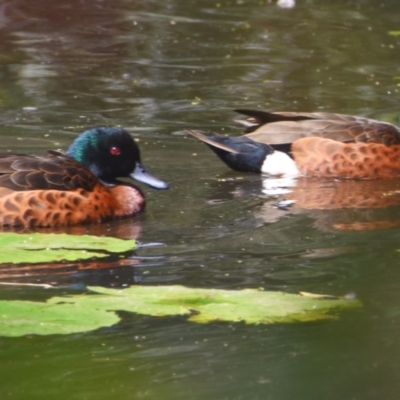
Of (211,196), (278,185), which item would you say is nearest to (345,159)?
(278,185)

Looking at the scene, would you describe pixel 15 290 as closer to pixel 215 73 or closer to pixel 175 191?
pixel 175 191

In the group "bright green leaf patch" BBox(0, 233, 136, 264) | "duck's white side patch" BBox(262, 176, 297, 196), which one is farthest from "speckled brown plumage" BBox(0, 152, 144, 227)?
"bright green leaf patch" BBox(0, 233, 136, 264)

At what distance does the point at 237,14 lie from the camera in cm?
1528

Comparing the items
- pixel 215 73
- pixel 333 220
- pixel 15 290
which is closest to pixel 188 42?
pixel 215 73

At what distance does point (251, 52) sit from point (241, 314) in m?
9.25

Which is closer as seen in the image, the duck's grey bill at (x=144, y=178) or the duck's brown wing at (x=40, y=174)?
the duck's brown wing at (x=40, y=174)

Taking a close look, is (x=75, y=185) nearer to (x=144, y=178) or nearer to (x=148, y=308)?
(x=144, y=178)

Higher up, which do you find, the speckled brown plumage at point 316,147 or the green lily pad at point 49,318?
the green lily pad at point 49,318

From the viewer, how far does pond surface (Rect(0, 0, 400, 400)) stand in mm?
4102

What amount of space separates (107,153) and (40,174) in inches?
31.2

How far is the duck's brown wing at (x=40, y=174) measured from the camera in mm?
6496

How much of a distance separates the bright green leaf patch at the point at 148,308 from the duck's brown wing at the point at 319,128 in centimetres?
420

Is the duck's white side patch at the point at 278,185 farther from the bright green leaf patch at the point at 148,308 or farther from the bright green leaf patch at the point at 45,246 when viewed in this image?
the bright green leaf patch at the point at 45,246

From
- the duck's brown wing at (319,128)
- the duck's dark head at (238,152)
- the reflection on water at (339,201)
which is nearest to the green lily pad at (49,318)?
the reflection on water at (339,201)
